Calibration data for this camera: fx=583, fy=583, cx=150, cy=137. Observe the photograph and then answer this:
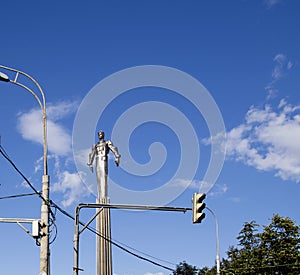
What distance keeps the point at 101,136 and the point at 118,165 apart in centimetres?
163

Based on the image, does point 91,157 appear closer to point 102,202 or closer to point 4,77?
point 102,202

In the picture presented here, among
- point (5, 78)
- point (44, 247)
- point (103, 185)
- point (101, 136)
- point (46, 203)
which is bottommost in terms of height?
point (44, 247)

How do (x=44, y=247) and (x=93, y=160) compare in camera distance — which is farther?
(x=93, y=160)

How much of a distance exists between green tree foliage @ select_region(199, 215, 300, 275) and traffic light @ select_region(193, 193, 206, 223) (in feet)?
126

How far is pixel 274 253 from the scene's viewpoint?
53.6m

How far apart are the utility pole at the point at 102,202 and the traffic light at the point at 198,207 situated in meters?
8.99

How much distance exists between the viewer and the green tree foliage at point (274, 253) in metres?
52.9

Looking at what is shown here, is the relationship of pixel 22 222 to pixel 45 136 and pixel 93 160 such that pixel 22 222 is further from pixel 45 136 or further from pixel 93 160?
pixel 93 160

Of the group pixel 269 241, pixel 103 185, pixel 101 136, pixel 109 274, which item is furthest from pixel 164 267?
pixel 269 241

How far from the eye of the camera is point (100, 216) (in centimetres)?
2609

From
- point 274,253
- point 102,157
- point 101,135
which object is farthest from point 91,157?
point 274,253

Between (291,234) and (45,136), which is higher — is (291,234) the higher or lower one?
the higher one

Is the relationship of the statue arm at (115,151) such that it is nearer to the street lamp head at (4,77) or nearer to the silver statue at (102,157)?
the silver statue at (102,157)

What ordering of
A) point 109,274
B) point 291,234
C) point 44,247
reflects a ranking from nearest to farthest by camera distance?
point 44,247 < point 109,274 < point 291,234
